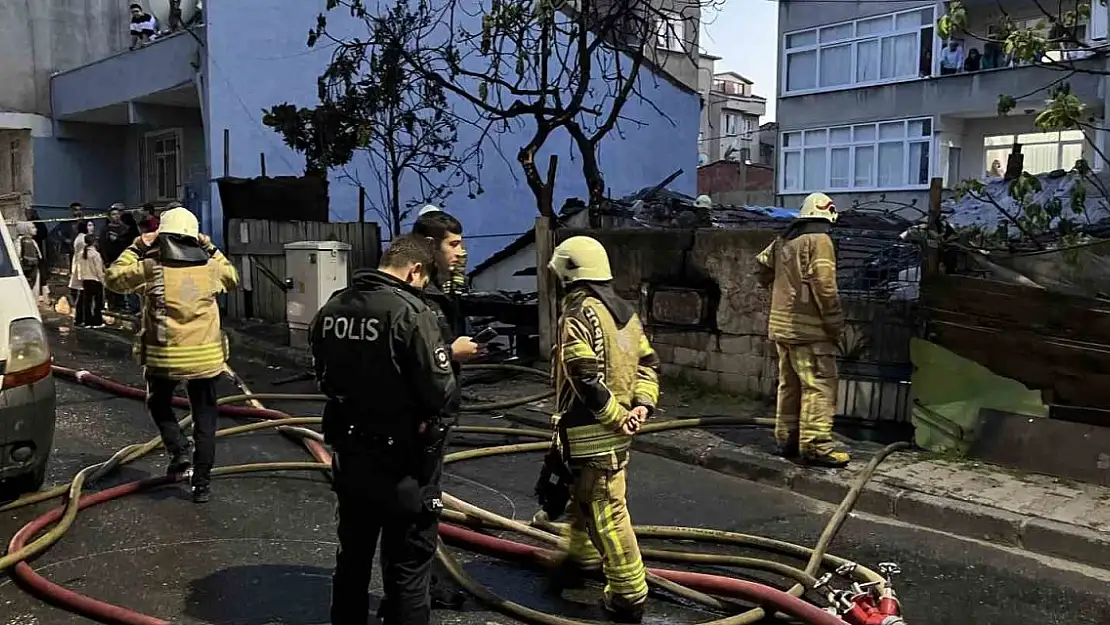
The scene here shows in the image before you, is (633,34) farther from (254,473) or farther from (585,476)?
(585,476)

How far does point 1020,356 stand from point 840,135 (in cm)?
2068

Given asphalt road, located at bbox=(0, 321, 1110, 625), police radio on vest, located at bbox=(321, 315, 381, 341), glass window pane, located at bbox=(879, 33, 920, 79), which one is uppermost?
glass window pane, located at bbox=(879, 33, 920, 79)

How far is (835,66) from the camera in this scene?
25.7 metres

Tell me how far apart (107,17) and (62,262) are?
19.4 feet

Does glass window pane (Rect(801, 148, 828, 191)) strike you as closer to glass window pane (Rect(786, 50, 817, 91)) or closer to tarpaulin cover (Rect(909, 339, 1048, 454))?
glass window pane (Rect(786, 50, 817, 91))

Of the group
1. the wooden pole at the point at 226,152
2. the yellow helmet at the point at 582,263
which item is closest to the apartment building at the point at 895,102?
the wooden pole at the point at 226,152

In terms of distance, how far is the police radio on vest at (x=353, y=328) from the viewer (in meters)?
3.21

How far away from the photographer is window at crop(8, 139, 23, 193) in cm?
1931

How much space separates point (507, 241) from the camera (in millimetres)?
18219

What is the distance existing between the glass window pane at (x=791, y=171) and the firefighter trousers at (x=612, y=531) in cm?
2409

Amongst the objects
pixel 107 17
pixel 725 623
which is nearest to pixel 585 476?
pixel 725 623

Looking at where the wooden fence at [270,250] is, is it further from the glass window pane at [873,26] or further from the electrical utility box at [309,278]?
the glass window pane at [873,26]

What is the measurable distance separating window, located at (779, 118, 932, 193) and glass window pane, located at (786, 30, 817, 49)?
2.42 meters

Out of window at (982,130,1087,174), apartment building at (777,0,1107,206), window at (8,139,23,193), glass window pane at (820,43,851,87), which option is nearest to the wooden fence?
window at (8,139,23,193)
